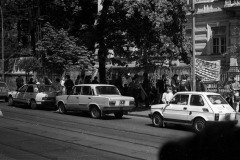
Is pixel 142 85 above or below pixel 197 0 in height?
below

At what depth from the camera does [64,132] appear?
11289 mm

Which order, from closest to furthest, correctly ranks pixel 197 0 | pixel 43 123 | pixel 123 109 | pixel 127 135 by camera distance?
pixel 127 135, pixel 43 123, pixel 123 109, pixel 197 0

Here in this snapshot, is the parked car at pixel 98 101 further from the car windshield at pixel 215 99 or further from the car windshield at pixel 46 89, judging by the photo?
the car windshield at pixel 215 99

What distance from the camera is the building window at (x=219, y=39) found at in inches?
1033

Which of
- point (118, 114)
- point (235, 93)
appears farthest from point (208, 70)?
point (118, 114)

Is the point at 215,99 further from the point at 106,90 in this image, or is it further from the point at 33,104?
the point at 33,104

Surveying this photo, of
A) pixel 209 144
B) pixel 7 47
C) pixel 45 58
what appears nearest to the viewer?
pixel 209 144

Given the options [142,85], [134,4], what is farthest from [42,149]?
[142,85]

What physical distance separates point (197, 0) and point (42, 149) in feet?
71.0

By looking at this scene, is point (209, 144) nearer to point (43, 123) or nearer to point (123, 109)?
point (43, 123)

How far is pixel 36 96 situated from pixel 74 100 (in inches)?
167

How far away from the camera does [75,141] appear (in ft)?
31.6

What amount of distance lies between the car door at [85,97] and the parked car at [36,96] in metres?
4.27

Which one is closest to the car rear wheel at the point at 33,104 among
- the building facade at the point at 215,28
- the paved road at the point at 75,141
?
the paved road at the point at 75,141
